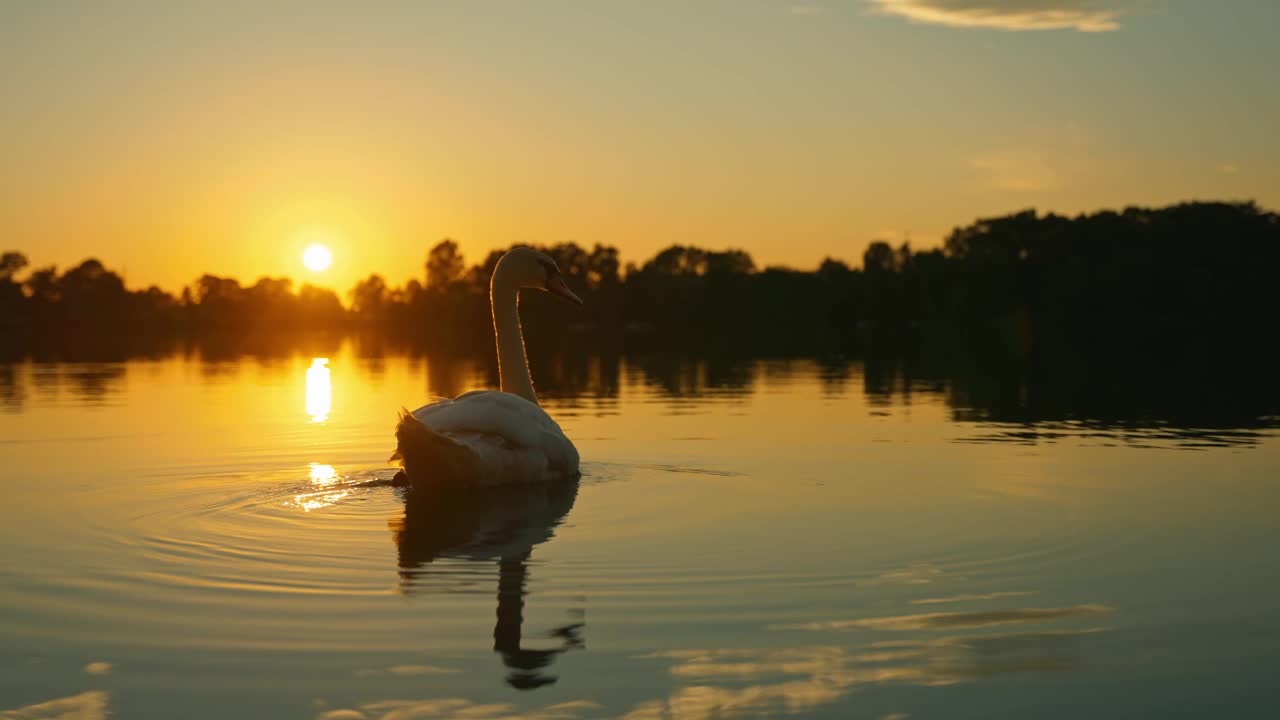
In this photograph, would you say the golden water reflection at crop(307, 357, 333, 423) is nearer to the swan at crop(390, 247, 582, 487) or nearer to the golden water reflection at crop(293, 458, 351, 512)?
the golden water reflection at crop(293, 458, 351, 512)

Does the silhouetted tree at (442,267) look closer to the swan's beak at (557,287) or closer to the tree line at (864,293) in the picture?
the tree line at (864,293)

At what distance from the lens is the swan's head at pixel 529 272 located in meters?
13.2

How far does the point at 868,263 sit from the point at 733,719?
167607 mm

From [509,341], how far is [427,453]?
3539 mm

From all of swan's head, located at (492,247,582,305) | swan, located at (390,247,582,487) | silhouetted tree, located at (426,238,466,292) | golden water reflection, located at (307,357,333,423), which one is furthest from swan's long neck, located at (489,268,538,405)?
silhouetted tree, located at (426,238,466,292)

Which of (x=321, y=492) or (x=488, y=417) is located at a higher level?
(x=488, y=417)

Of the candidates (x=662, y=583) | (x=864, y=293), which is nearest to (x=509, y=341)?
(x=662, y=583)

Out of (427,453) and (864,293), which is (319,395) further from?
(864,293)

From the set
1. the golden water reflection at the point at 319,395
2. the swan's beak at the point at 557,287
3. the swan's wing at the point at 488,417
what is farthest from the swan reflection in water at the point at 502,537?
the golden water reflection at the point at 319,395

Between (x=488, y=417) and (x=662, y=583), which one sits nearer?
(x=662, y=583)

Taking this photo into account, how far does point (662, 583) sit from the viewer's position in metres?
6.78

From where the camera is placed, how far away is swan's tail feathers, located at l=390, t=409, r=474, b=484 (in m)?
9.16

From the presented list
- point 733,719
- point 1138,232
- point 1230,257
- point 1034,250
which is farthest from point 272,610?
point 1034,250

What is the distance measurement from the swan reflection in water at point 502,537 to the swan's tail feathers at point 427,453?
286mm
